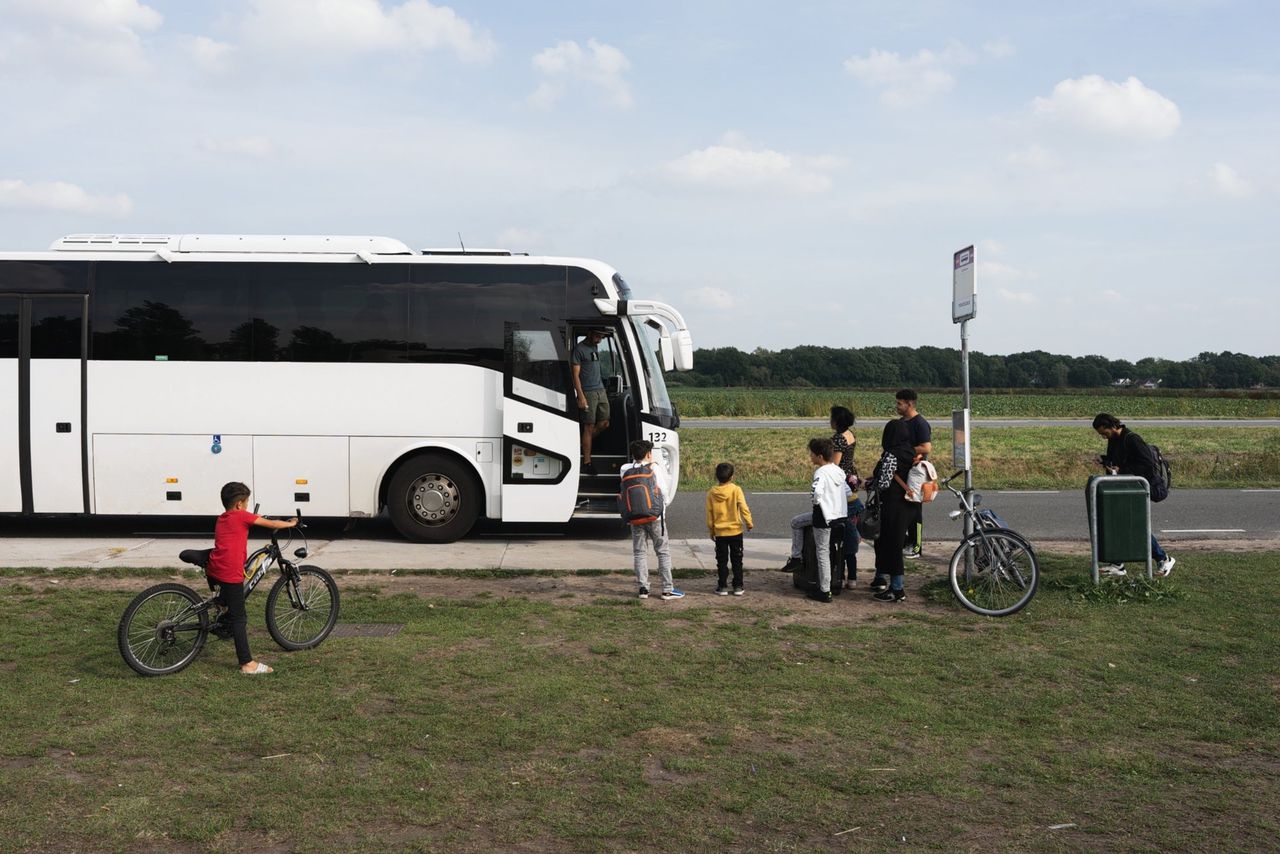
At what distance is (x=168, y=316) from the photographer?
12.9m

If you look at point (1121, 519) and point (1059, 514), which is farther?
point (1059, 514)

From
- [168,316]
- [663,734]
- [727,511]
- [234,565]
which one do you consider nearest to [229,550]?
[234,565]

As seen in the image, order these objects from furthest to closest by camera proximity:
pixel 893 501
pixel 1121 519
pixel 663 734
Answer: pixel 1121 519, pixel 893 501, pixel 663 734

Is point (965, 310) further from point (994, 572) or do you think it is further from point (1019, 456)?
point (1019, 456)

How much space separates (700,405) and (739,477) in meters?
31.7

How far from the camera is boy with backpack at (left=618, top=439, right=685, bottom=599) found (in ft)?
31.3

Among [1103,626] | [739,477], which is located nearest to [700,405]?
[739,477]

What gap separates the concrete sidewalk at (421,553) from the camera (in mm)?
11203

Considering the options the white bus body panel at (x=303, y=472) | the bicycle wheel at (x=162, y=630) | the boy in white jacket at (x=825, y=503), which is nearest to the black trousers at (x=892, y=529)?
the boy in white jacket at (x=825, y=503)

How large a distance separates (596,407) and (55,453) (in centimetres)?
623

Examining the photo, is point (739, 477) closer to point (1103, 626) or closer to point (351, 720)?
point (1103, 626)

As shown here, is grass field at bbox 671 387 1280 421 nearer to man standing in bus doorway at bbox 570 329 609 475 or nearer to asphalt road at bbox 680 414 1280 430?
asphalt road at bbox 680 414 1280 430

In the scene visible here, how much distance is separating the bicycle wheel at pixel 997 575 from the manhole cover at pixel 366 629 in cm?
449

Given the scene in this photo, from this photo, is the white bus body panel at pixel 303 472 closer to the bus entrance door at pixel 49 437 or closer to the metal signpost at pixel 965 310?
the bus entrance door at pixel 49 437
